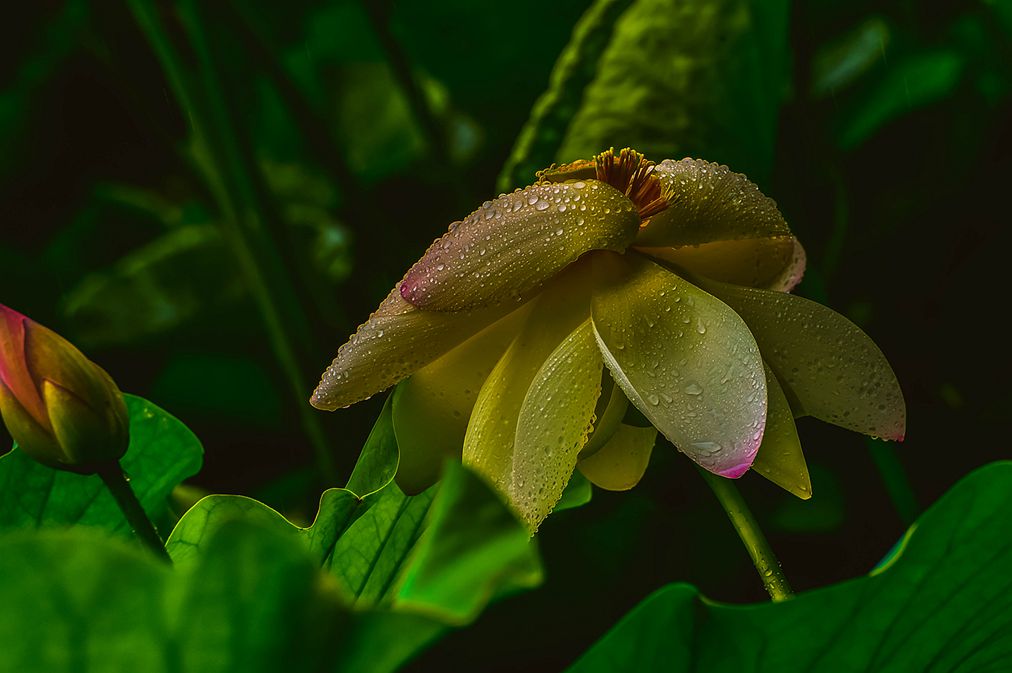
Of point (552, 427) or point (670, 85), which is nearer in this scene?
point (552, 427)

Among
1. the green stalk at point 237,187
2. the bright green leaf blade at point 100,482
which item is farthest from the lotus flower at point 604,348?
the green stalk at point 237,187

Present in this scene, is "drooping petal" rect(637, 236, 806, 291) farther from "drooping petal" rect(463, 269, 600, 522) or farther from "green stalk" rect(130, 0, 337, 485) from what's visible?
"green stalk" rect(130, 0, 337, 485)

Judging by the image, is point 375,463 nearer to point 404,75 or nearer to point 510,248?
point 510,248

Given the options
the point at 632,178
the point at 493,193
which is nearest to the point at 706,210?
the point at 632,178

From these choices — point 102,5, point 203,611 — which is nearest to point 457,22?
point 102,5

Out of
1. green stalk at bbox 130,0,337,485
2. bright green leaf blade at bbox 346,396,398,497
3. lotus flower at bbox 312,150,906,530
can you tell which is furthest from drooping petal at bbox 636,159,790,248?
green stalk at bbox 130,0,337,485

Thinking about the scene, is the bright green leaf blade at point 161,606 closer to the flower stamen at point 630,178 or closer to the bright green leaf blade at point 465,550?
the bright green leaf blade at point 465,550
